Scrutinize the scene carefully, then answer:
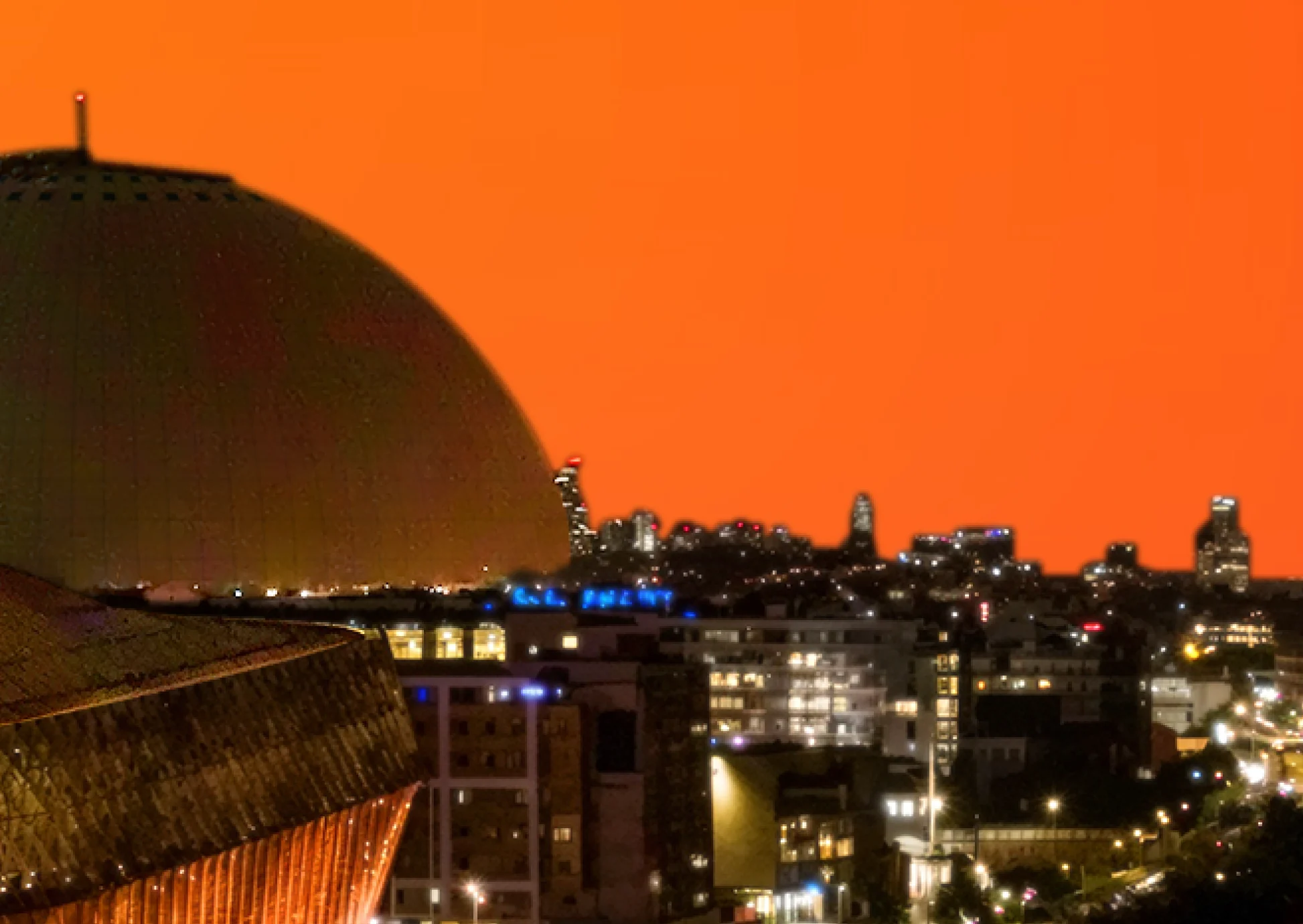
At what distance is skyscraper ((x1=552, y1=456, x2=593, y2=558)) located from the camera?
352 ft

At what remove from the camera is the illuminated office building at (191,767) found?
32.8m

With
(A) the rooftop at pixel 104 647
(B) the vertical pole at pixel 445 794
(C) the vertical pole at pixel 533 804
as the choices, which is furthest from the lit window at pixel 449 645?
(A) the rooftop at pixel 104 647

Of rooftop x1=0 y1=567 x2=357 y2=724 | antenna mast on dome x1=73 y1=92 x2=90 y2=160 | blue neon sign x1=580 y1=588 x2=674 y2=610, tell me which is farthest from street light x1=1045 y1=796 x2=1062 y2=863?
rooftop x1=0 y1=567 x2=357 y2=724

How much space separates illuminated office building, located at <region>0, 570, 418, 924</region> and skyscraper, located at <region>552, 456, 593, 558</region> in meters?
57.9

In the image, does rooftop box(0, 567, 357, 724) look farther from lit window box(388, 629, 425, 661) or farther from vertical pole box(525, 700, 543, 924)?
lit window box(388, 629, 425, 661)

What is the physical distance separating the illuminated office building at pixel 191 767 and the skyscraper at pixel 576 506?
57864 millimetres

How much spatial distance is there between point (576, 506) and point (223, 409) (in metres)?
50.0

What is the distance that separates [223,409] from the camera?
6244 centimetres

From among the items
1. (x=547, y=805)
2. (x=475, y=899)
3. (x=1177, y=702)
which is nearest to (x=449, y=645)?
(x=547, y=805)

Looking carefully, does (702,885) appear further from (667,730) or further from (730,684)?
(730,684)

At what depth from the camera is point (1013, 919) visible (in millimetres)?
77375

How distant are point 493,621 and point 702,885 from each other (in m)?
6.51

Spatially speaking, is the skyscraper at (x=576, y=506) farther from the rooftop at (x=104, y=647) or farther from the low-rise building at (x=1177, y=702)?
the rooftop at (x=104, y=647)

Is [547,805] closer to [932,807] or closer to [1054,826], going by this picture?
[932,807]
